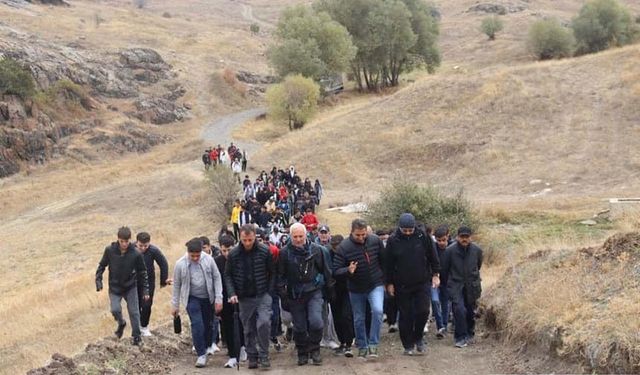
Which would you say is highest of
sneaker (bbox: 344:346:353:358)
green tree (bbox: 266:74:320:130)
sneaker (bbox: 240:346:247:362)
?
green tree (bbox: 266:74:320:130)

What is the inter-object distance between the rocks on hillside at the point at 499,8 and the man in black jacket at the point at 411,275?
318 ft

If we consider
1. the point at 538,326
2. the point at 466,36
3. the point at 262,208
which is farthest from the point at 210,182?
the point at 466,36

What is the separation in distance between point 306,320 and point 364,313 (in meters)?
0.70

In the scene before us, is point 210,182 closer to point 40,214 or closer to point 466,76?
point 40,214

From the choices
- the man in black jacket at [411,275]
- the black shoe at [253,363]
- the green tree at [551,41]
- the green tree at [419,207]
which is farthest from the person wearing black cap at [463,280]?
the green tree at [551,41]

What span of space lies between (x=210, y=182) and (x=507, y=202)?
11447 mm

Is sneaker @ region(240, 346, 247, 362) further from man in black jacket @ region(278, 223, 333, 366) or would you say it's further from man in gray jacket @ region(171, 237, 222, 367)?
man in black jacket @ region(278, 223, 333, 366)

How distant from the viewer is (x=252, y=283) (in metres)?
8.14

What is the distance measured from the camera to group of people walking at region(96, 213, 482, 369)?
27.0 ft

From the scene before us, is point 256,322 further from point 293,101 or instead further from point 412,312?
point 293,101

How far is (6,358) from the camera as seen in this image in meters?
12.3

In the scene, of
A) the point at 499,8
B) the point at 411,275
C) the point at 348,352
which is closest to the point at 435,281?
the point at 411,275

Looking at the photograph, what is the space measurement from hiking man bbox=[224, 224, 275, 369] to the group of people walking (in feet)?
0.04

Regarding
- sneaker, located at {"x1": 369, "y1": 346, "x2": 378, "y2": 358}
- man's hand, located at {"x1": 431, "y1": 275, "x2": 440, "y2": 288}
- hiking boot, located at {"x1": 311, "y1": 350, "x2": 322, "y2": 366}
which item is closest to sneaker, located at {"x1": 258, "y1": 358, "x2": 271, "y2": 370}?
hiking boot, located at {"x1": 311, "y1": 350, "x2": 322, "y2": 366}
